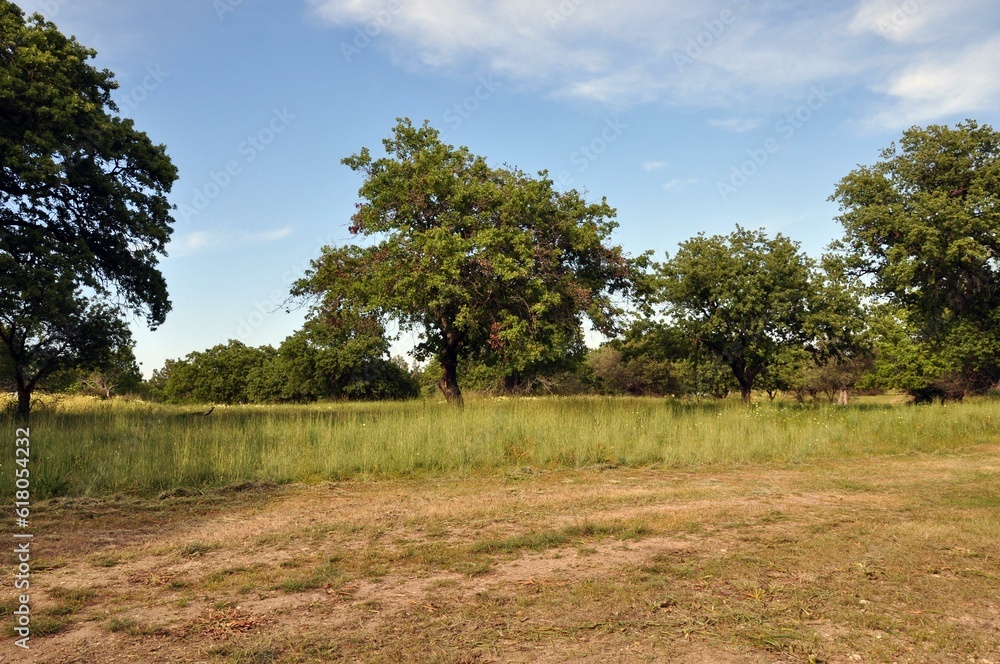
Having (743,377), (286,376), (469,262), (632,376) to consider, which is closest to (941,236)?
(743,377)

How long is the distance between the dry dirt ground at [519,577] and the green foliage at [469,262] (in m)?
8.77

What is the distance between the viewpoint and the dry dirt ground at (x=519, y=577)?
374 centimetres

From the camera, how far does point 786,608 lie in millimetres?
4309

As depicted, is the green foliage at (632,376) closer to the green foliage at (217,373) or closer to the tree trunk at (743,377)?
the tree trunk at (743,377)

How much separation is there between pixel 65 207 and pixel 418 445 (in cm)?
1292

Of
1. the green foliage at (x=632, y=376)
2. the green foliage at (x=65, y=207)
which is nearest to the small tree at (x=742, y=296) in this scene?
the green foliage at (x=632, y=376)

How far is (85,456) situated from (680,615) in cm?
907

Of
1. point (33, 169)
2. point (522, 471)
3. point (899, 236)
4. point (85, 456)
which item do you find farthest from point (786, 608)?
point (899, 236)

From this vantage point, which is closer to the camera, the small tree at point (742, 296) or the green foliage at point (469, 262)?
the green foliage at point (469, 262)

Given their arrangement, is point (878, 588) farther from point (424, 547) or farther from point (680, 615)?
point (424, 547)

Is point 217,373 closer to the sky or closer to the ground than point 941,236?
closer to the ground

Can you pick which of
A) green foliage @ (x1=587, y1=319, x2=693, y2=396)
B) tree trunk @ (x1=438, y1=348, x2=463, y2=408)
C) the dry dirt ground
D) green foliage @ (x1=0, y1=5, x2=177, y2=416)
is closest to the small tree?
green foliage @ (x1=587, y1=319, x2=693, y2=396)

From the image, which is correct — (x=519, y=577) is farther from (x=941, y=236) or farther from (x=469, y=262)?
(x=941, y=236)

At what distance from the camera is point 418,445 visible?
11.0m
